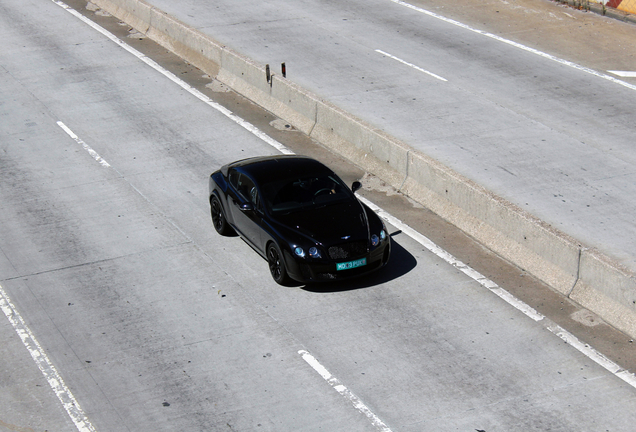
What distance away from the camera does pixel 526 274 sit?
37.3ft

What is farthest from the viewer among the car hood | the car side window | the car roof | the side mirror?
the car side window

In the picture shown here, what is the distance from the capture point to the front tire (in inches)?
429

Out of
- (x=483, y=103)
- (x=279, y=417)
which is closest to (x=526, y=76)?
(x=483, y=103)

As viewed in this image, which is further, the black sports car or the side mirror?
the side mirror

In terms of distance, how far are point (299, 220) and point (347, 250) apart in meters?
0.82

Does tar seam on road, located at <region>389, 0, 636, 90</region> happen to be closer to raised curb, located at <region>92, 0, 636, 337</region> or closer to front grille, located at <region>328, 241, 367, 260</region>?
raised curb, located at <region>92, 0, 636, 337</region>

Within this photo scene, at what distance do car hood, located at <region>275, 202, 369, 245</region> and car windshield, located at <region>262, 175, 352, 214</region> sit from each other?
135mm

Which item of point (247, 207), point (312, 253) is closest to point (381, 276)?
point (312, 253)

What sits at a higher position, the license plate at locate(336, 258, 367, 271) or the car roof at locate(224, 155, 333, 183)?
the car roof at locate(224, 155, 333, 183)

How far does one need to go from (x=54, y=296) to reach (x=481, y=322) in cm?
557

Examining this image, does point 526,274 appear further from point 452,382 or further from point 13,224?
point 13,224

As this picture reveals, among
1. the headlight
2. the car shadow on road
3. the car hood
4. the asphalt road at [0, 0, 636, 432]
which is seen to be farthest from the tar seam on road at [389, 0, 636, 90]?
the headlight

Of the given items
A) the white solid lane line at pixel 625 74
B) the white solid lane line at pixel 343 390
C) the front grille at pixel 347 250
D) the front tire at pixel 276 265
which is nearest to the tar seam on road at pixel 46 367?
the white solid lane line at pixel 343 390

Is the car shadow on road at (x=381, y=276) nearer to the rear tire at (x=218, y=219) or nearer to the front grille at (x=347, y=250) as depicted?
the front grille at (x=347, y=250)
